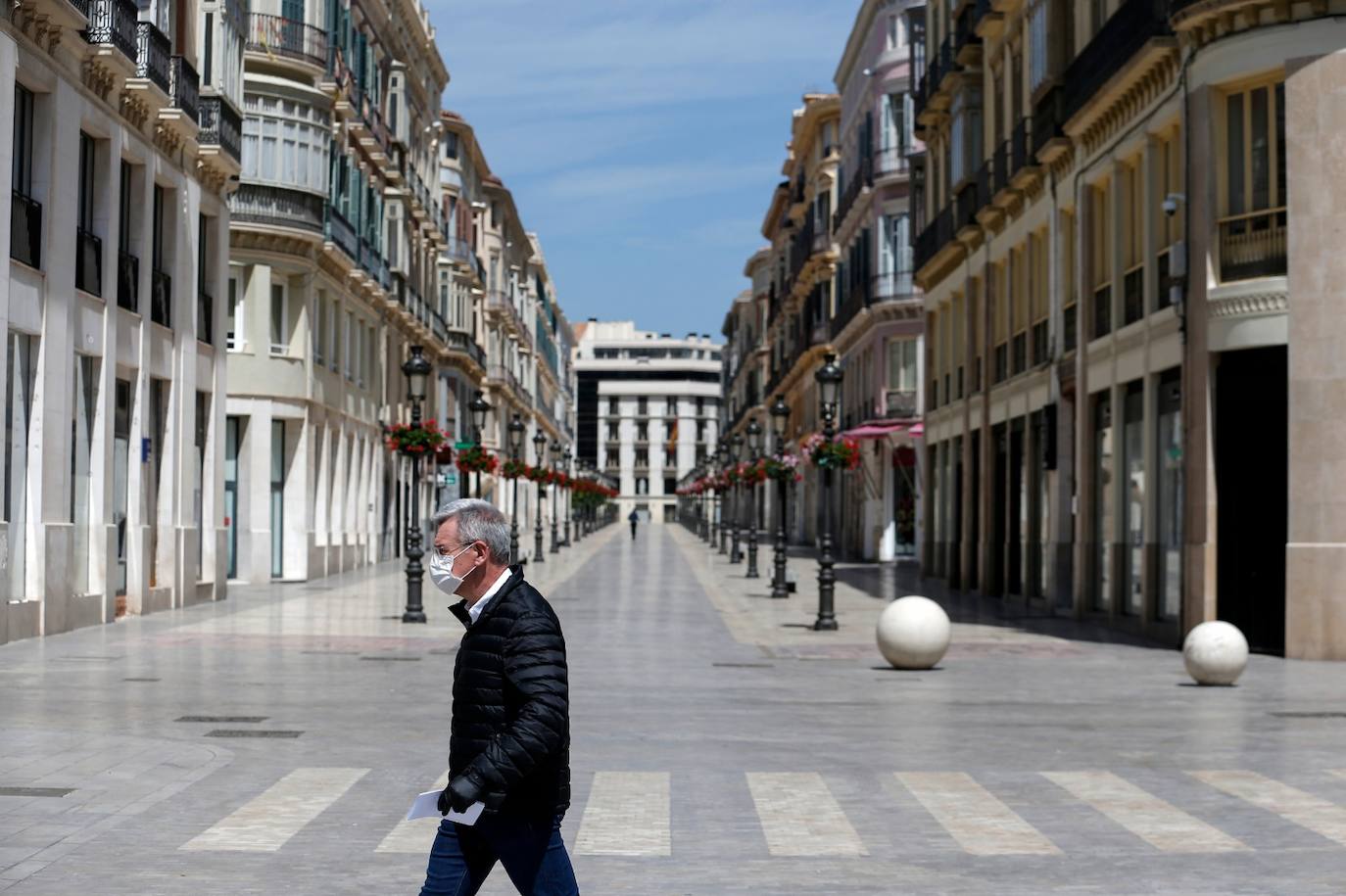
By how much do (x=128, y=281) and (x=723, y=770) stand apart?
19.8 meters

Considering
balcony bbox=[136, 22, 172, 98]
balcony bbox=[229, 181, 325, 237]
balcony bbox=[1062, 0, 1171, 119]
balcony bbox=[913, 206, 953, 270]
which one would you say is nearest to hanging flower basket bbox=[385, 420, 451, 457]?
balcony bbox=[136, 22, 172, 98]

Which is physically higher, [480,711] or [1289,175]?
[1289,175]

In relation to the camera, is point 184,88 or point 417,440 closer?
point 184,88

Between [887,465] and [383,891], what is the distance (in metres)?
58.5

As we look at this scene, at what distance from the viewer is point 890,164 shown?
68.1m

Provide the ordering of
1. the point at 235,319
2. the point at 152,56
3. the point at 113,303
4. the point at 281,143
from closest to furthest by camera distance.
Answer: the point at 113,303 → the point at 152,56 → the point at 235,319 → the point at 281,143

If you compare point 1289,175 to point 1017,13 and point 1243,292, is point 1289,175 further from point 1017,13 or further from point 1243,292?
point 1017,13

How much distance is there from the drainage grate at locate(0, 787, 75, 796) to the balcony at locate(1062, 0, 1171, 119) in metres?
18.1

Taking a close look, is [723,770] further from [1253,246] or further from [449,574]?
[1253,246]

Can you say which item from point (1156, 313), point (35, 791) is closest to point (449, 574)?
point (35, 791)

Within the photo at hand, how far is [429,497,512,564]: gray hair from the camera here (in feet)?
19.6

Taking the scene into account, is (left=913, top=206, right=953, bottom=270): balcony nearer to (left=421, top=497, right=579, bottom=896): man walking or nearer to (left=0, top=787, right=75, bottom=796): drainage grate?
(left=0, top=787, right=75, bottom=796): drainage grate

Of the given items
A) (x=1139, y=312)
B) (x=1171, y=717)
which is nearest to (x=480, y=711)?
(x=1171, y=717)

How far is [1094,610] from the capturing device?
32.4 metres
